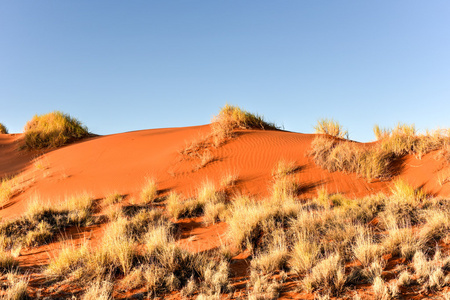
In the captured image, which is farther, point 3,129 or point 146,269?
point 3,129

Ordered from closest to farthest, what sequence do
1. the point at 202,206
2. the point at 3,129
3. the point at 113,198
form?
the point at 202,206 < the point at 113,198 < the point at 3,129

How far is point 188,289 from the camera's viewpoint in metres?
4.72

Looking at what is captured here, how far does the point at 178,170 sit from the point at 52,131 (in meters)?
12.3

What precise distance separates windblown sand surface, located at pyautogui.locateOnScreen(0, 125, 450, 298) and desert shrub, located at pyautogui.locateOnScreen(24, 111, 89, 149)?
249 centimetres

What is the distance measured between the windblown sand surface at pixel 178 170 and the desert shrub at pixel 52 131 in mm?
2495

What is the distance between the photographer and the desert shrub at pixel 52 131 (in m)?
20.3

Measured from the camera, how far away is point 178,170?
43.8 feet

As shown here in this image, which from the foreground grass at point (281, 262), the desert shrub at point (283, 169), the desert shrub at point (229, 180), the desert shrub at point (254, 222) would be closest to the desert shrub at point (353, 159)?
the desert shrub at point (283, 169)

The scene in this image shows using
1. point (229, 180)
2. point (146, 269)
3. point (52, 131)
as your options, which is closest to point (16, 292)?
point (146, 269)

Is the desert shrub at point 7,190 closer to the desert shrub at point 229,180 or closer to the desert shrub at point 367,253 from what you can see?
the desert shrub at point 229,180

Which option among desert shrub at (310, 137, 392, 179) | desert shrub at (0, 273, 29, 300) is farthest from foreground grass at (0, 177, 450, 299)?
desert shrub at (310, 137, 392, 179)

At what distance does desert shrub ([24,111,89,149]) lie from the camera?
2029cm

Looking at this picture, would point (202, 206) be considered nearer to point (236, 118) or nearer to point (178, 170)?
point (178, 170)

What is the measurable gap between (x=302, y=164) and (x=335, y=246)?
7638mm
